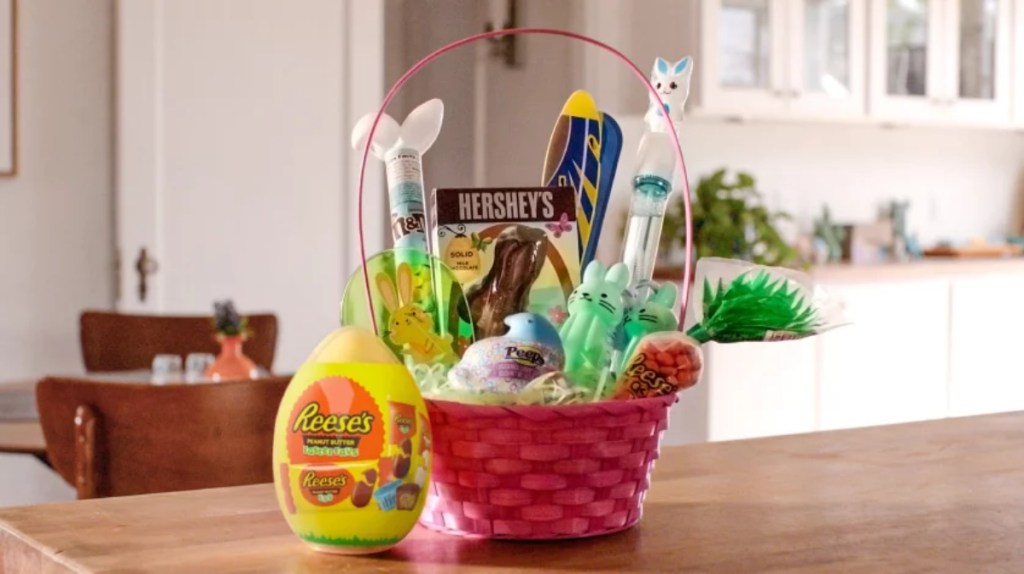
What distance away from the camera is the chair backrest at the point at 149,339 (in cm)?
311

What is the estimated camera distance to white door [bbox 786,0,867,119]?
4438 millimetres

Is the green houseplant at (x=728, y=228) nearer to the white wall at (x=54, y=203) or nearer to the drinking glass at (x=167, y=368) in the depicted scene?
the white wall at (x=54, y=203)

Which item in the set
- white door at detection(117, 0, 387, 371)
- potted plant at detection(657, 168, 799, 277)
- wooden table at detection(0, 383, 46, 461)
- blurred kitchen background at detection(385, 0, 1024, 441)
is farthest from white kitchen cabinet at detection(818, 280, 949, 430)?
wooden table at detection(0, 383, 46, 461)

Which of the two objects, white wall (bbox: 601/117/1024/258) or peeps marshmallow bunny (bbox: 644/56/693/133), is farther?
white wall (bbox: 601/117/1024/258)

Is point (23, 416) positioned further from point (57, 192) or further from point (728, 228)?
point (728, 228)

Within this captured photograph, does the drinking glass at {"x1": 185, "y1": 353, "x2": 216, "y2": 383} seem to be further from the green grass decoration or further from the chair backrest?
the green grass decoration

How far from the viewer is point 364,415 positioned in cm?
83

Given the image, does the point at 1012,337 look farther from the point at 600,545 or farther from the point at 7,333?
the point at 600,545

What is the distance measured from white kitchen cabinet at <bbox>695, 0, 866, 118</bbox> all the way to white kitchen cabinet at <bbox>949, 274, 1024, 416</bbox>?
0.81 m

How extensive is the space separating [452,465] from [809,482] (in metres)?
0.34

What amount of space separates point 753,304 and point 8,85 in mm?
3106

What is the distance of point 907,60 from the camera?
477 centimetres

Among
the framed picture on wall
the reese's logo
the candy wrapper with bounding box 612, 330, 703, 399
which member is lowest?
the reese's logo

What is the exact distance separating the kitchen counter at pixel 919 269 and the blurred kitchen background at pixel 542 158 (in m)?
0.01
